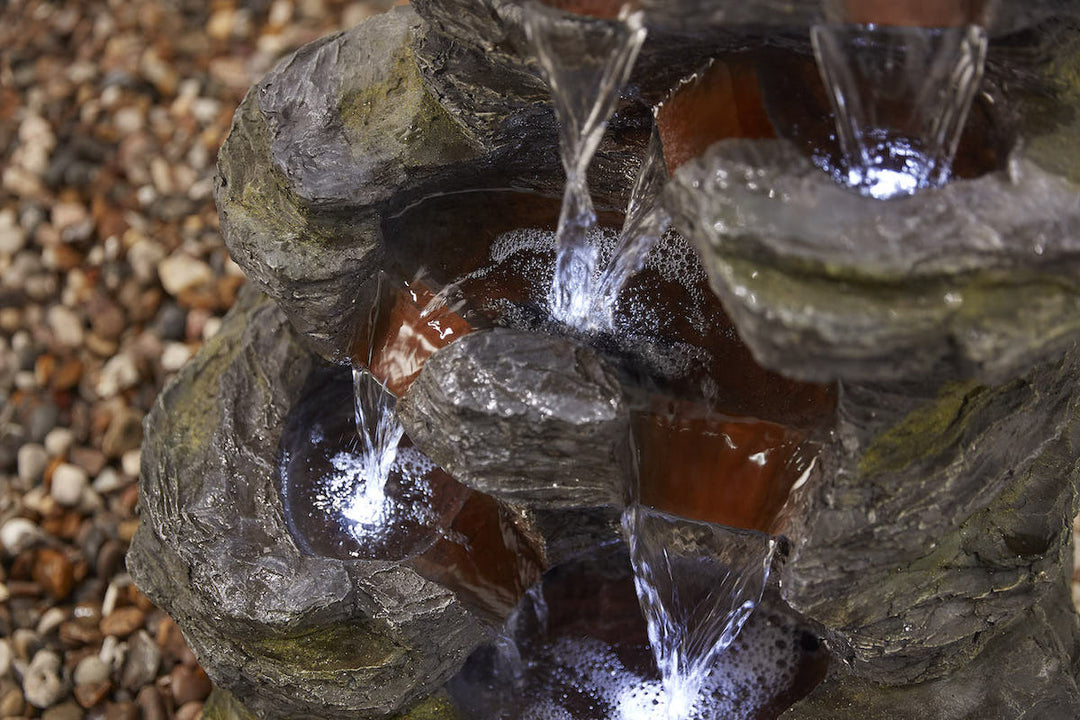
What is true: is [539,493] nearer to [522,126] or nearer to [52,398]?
[522,126]

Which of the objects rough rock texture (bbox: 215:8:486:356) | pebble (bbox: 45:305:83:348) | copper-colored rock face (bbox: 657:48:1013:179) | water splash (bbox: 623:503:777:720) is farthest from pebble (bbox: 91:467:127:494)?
copper-colored rock face (bbox: 657:48:1013:179)

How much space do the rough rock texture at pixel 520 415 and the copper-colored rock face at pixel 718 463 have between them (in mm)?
76

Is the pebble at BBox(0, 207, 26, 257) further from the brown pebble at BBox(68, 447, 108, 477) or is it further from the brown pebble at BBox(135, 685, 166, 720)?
the brown pebble at BBox(135, 685, 166, 720)

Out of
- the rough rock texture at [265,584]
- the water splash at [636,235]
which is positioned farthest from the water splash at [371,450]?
the water splash at [636,235]

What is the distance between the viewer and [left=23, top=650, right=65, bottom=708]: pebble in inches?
95.7

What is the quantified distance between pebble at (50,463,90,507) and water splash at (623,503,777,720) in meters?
1.46

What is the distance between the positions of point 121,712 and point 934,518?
1731mm

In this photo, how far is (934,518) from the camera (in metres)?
1.52

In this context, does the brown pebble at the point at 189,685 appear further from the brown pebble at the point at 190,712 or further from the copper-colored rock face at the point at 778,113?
the copper-colored rock face at the point at 778,113

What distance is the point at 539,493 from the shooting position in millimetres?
1608

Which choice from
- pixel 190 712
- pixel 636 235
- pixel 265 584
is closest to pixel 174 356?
pixel 190 712

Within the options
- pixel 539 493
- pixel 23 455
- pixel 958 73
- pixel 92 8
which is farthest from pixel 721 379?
pixel 92 8

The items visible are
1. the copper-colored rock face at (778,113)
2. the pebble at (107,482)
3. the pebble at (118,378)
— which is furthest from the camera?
the pebble at (118,378)

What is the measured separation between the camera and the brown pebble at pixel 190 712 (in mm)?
2387
